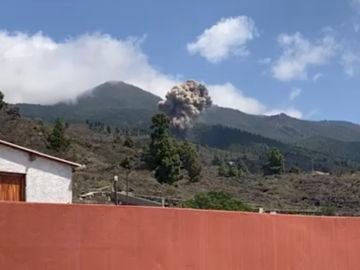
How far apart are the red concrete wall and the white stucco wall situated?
24.0 ft

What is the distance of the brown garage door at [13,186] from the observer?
1617 centimetres

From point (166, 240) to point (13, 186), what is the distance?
824cm

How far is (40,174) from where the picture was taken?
1786 cm

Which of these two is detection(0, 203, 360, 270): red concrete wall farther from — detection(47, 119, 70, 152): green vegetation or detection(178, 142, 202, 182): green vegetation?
detection(178, 142, 202, 182): green vegetation

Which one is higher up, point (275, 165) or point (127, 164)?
point (275, 165)

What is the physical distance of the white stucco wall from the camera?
16953mm

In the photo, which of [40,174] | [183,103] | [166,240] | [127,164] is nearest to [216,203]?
[40,174]

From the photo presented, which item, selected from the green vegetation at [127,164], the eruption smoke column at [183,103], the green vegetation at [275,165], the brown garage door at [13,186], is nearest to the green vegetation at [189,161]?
the green vegetation at [127,164]

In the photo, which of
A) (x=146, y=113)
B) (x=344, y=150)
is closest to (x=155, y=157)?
(x=344, y=150)

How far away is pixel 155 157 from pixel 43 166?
131ft

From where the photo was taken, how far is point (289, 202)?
4838cm

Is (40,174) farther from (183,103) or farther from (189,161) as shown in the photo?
(183,103)

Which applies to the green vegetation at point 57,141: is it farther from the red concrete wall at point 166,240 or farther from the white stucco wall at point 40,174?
the red concrete wall at point 166,240

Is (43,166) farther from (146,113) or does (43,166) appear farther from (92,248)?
(146,113)
